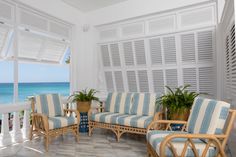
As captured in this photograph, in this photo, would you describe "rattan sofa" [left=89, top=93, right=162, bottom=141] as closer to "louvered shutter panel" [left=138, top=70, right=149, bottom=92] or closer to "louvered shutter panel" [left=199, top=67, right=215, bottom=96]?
"louvered shutter panel" [left=138, top=70, right=149, bottom=92]

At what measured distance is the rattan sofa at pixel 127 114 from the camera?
326 centimetres

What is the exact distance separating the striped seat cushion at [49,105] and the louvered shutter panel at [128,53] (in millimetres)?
1799

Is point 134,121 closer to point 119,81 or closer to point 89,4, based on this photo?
point 119,81

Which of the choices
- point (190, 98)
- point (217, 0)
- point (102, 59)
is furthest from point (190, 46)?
point (102, 59)

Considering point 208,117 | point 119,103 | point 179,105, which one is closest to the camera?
point 208,117

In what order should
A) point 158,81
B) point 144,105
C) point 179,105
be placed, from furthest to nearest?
point 158,81 < point 144,105 < point 179,105

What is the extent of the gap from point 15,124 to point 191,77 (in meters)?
3.46

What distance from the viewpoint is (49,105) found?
3562 millimetres

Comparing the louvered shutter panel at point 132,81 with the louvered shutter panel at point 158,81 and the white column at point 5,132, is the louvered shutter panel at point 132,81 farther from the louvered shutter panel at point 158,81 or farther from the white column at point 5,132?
the white column at point 5,132

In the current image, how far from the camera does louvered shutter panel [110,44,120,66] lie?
182 inches

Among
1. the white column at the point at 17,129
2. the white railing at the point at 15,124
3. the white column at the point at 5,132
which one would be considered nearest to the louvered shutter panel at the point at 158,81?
the white railing at the point at 15,124

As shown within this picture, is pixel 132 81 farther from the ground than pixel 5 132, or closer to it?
farther from the ground

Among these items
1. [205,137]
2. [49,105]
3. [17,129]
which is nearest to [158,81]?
[49,105]

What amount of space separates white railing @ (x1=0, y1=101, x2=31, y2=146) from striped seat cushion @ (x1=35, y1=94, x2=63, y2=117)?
0.25m
